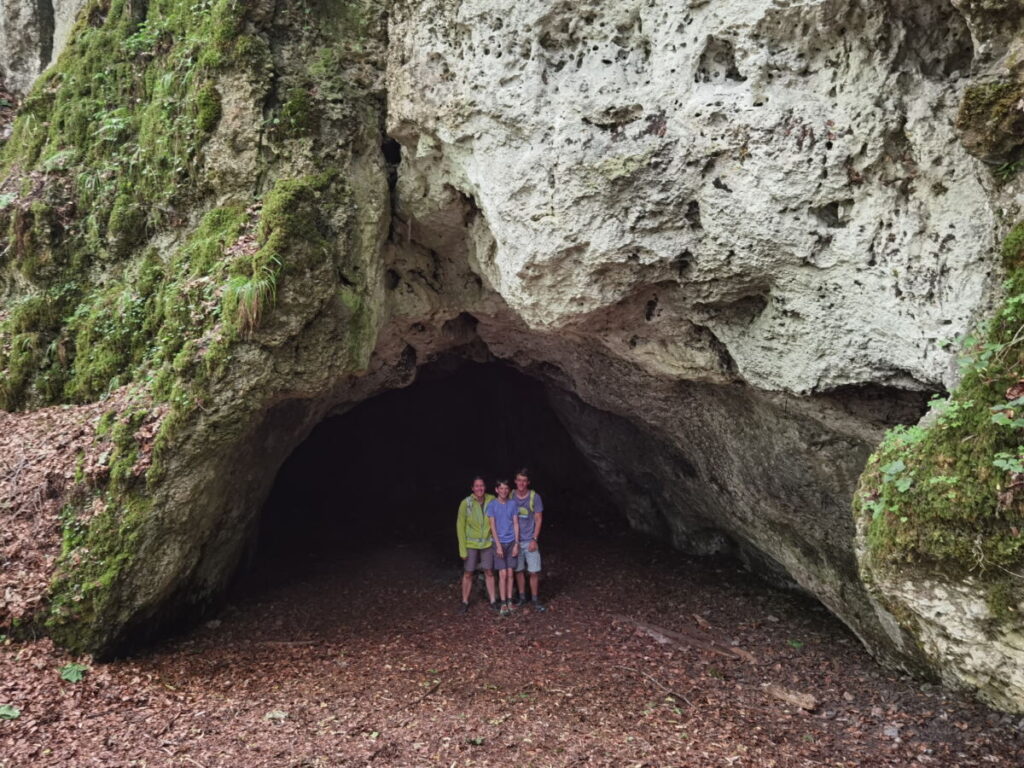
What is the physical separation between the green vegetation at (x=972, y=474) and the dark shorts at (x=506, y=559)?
16.2 feet

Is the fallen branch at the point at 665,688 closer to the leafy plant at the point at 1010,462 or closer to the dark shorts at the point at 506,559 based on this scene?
the dark shorts at the point at 506,559

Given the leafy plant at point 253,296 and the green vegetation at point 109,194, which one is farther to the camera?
the green vegetation at point 109,194

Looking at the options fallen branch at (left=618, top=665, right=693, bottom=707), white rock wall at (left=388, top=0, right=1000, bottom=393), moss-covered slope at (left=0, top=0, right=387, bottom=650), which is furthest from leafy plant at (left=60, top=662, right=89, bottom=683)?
white rock wall at (left=388, top=0, right=1000, bottom=393)

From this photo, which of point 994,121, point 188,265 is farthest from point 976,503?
point 188,265

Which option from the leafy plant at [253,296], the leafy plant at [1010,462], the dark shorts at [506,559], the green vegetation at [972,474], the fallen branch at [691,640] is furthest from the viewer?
the dark shorts at [506,559]

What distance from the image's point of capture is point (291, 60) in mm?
6898

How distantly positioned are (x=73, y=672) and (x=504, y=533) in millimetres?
4384

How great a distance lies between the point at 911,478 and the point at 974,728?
3.18 meters

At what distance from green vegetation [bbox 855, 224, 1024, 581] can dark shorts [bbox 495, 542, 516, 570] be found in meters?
4.95

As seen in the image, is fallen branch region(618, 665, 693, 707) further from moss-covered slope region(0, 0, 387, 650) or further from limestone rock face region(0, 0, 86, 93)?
limestone rock face region(0, 0, 86, 93)

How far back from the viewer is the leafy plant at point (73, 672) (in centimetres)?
561

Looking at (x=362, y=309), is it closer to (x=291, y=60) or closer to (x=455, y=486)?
(x=291, y=60)

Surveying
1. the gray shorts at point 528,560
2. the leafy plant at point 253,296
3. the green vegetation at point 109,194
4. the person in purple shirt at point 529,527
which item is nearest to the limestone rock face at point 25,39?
the green vegetation at point 109,194

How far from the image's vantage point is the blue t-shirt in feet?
26.6
